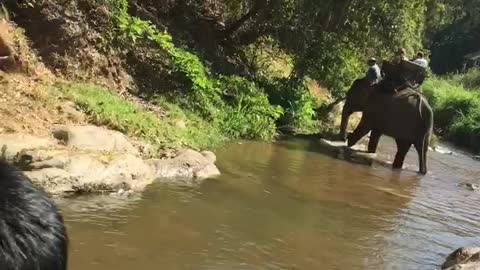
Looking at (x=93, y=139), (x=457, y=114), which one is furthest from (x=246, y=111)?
(x=457, y=114)

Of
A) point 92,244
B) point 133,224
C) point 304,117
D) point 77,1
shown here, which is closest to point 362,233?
point 133,224

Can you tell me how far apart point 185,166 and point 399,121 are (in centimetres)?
609

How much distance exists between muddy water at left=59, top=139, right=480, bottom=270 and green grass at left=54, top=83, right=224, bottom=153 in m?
0.72

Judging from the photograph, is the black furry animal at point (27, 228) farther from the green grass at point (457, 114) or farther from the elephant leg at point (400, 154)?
the green grass at point (457, 114)

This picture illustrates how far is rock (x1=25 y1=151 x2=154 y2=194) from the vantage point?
758 cm

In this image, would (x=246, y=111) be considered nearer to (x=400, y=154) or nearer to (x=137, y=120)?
(x=400, y=154)

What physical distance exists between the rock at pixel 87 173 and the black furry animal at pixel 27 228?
221 inches

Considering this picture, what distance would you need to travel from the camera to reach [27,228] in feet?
6.11

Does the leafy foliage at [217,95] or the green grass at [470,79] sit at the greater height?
the green grass at [470,79]

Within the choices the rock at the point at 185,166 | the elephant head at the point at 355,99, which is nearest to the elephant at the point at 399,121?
the elephant head at the point at 355,99

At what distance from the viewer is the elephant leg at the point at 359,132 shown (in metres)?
15.0

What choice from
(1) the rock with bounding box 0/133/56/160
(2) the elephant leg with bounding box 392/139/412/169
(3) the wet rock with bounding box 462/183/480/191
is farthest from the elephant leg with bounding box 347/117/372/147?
(1) the rock with bounding box 0/133/56/160

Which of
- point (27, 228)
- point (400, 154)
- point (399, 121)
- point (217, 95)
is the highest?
point (27, 228)

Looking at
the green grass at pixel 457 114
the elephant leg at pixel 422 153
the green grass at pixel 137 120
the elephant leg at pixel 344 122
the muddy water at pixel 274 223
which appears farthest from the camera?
the green grass at pixel 457 114
